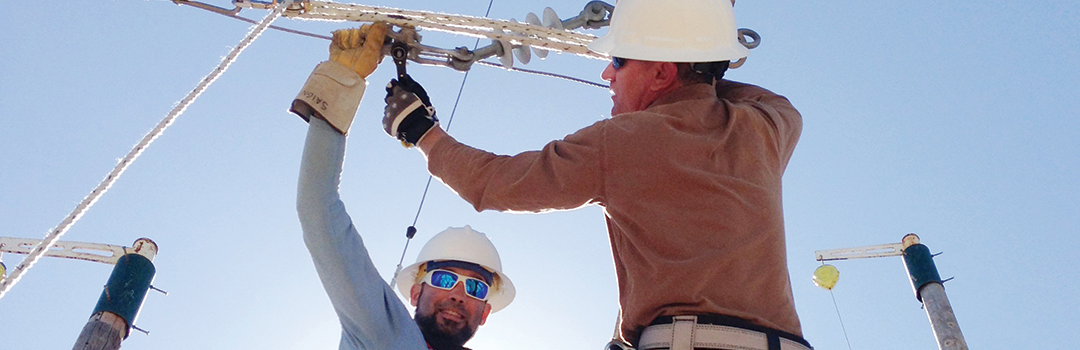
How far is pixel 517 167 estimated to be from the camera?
2.50m

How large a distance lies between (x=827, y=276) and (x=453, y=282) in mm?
3934

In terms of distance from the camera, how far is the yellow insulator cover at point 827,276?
284 inches

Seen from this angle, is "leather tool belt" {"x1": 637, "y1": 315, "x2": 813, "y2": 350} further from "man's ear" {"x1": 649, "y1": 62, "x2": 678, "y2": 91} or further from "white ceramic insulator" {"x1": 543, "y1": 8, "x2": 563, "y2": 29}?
"white ceramic insulator" {"x1": 543, "y1": 8, "x2": 563, "y2": 29}

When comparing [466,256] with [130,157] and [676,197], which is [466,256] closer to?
[130,157]

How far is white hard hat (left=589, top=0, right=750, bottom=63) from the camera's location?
279 cm

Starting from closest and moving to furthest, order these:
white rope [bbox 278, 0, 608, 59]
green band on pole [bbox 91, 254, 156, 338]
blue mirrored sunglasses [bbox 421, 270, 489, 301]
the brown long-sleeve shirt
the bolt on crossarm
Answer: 1. the brown long-sleeve shirt
2. white rope [bbox 278, 0, 608, 59]
3. blue mirrored sunglasses [bbox 421, 270, 489, 301]
4. green band on pole [bbox 91, 254, 156, 338]
5. the bolt on crossarm

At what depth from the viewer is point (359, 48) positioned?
309 centimetres

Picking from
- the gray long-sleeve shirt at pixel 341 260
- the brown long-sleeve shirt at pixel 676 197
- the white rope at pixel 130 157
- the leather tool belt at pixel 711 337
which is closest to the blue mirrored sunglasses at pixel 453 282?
the gray long-sleeve shirt at pixel 341 260

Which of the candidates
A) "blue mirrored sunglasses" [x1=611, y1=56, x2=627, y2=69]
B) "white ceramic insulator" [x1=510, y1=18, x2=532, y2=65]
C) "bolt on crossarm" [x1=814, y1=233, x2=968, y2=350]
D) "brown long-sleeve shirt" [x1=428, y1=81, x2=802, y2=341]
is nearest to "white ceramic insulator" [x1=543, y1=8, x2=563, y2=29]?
"white ceramic insulator" [x1=510, y1=18, x2=532, y2=65]

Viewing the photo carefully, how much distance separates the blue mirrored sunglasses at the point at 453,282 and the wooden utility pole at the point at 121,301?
5.67ft

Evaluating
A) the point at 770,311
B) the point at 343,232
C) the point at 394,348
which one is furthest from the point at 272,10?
the point at 770,311

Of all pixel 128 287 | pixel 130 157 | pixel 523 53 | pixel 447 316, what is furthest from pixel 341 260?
pixel 128 287

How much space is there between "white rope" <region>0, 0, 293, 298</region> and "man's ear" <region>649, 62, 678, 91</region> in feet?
5.16

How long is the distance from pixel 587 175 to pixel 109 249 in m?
4.19
